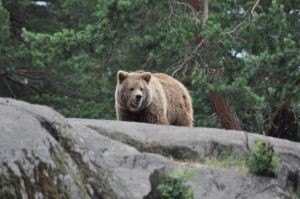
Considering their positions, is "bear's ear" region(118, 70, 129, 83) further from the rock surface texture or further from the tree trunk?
the tree trunk

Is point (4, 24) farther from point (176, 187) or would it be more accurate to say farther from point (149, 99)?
point (176, 187)

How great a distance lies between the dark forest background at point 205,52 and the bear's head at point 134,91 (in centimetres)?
443

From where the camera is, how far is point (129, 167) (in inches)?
344

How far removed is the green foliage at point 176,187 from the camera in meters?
7.80

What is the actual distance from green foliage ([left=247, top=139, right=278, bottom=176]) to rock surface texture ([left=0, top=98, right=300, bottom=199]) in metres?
0.10

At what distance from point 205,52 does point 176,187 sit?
9.69 meters

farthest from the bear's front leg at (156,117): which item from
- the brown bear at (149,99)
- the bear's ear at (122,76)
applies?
the bear's ear at (122,76)

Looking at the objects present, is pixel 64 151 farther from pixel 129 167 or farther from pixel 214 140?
pixel 214 140

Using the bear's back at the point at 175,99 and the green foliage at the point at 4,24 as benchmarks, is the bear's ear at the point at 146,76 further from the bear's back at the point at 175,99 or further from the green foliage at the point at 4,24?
the green foliage at the point at 4,24

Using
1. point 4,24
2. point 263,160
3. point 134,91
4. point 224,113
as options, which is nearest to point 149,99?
point 134,91

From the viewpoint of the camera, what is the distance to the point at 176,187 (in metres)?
7.81

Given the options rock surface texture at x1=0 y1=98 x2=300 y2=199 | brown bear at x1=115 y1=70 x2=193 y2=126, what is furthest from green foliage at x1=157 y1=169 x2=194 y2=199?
brown bear at x1=115 y1=70 x2=193 y2=126

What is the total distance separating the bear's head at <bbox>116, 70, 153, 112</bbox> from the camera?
11555 millimetres

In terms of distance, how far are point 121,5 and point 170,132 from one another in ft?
22.8
